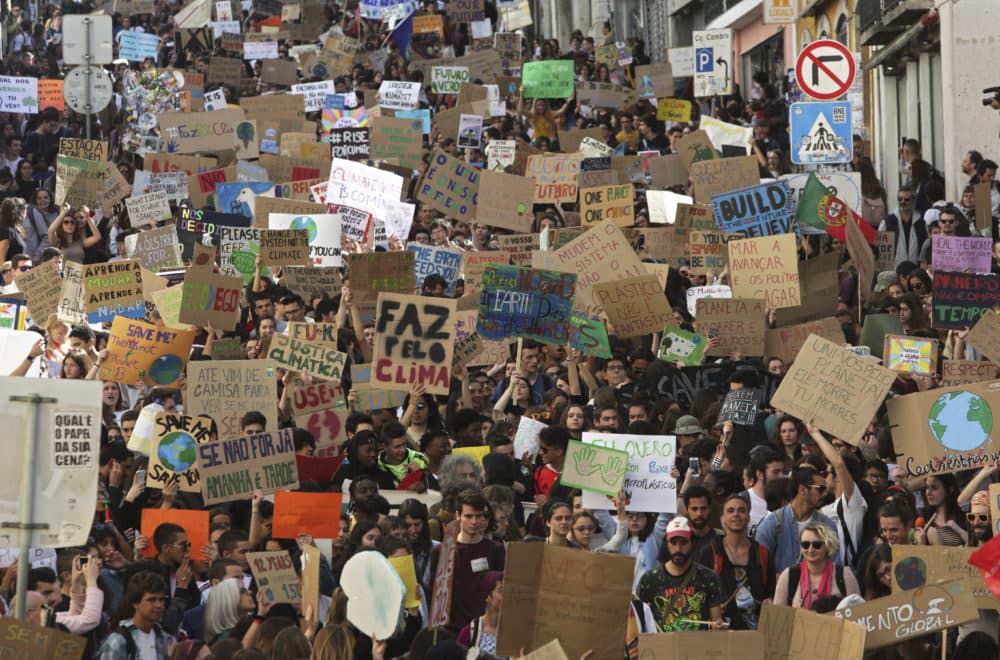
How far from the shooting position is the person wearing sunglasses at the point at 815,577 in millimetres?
8844

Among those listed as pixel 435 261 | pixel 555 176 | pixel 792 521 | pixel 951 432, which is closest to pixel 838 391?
pixel 951 432

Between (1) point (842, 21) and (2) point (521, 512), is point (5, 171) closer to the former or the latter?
(1) point (842, 21)

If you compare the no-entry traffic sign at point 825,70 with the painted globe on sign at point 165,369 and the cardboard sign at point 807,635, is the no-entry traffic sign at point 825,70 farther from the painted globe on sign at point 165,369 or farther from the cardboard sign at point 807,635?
the cardboard sign at point 807,635

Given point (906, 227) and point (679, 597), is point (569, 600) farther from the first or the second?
point (906, 227)

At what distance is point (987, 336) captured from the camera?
12.9 m

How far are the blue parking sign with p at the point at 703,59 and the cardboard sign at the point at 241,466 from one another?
1715 cm

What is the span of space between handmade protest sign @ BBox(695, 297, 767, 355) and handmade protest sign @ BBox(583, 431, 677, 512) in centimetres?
370

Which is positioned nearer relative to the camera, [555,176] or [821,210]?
[821,210]

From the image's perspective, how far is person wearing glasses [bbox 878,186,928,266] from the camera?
1783cm

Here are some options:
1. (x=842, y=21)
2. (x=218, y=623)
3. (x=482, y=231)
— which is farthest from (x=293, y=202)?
(x=842, y=21)

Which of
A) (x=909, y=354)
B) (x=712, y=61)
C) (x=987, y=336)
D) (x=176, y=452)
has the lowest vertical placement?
(x=176, y=452)

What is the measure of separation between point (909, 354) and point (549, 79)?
1505 centimetres

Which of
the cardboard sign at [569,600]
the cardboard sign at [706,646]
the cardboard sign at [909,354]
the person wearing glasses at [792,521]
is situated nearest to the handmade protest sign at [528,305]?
the cardboard sign at [909,354]

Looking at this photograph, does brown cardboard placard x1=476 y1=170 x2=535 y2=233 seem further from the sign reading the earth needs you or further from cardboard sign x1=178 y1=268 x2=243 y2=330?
the sign reading the earth needs you
